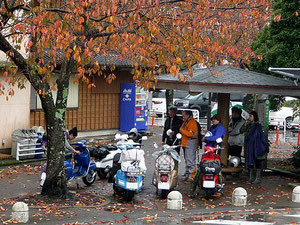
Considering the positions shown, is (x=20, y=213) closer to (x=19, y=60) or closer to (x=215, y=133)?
(x=19, y=60)

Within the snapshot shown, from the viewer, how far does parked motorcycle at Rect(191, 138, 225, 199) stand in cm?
1338

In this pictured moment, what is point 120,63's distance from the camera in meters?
22.9

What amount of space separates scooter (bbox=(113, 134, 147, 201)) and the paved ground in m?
0.31

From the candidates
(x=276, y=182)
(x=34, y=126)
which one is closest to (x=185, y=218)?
(x=276, y=182)

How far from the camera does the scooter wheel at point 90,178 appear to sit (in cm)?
1499

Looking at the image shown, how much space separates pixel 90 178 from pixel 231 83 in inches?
173

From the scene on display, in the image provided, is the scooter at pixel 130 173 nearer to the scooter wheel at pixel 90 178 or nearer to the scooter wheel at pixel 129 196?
the scooter wheel at pixel 129 196

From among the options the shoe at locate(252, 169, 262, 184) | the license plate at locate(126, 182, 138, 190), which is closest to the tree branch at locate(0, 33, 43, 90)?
the license plate at locate(126, 182, 138, 190)

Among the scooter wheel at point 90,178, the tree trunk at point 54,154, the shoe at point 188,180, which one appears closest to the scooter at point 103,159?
the scooter wheel at point 90,178

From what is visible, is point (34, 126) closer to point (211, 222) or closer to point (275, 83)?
point (275, 83)

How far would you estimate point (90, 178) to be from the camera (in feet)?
49.6

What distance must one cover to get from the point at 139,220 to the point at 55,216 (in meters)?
1.68

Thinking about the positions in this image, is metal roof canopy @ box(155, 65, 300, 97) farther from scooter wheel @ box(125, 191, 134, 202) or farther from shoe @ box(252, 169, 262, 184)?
scooter wheel @ box(125, 191, 134, 202)

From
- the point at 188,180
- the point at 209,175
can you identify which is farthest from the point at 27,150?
the point at 209,175
